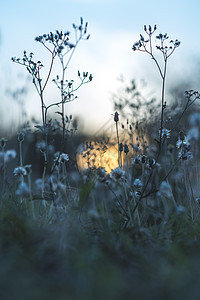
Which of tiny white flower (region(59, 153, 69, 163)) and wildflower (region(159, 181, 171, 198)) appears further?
tiny white flower (region(59, 153, 69, 163))

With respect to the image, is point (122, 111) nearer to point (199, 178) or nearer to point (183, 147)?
point (199, 178)

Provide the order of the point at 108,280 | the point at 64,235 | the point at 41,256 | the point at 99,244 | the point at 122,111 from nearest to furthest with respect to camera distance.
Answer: the point at 108,280 < the point at 41,256 < the point at 64,235 < the point at 99,244 < the point at 122,111

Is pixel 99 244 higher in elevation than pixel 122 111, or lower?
lower

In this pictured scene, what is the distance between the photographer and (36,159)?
23.7 ft

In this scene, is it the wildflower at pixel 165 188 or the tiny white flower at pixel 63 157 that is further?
the tiny white flower at pixel 63 157

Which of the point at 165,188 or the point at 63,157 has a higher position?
the point at 63,157

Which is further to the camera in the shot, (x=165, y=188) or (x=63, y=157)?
(x=63, y=157)

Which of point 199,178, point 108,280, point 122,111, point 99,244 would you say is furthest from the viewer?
point 122,111

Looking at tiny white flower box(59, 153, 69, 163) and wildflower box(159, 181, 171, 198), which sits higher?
tiny white flower box(59, 153, 69, 163)

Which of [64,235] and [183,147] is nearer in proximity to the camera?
[64,235]

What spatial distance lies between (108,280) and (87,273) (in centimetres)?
16

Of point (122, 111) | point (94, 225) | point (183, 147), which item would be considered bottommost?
point (94, 225)

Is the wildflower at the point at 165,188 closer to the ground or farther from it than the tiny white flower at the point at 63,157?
closer to the ground

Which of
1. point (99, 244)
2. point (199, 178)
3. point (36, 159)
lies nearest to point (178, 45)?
point (199, 178)
